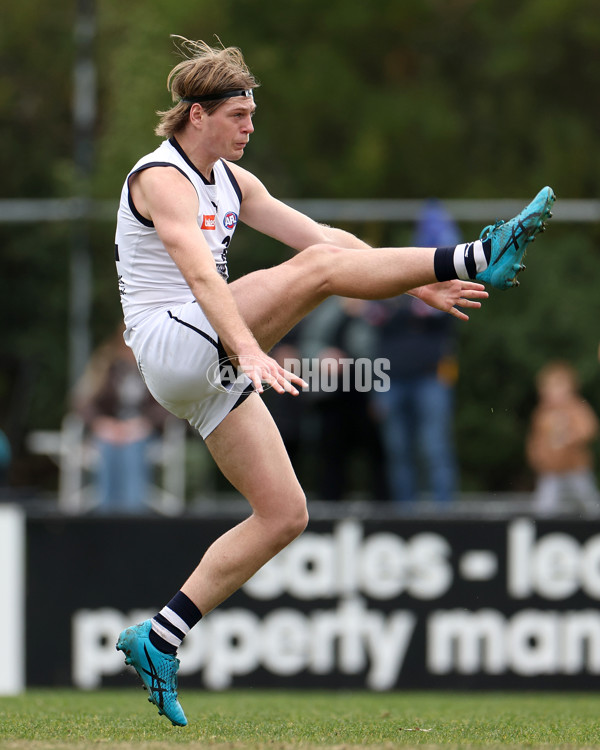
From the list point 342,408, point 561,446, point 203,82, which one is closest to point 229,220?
point 203,82

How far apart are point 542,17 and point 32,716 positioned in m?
14.9

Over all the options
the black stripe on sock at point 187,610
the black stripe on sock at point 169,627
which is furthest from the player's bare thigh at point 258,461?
the black stripe on sock at point 169,627

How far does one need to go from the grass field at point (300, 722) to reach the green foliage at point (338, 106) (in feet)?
18.3

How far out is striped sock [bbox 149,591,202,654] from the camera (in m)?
5.24

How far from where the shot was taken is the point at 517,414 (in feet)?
38.6

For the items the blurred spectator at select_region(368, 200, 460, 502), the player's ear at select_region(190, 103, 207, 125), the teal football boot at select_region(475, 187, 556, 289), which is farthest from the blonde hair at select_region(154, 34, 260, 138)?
the blurred spectator at select_region(368, 200, 460, 502)

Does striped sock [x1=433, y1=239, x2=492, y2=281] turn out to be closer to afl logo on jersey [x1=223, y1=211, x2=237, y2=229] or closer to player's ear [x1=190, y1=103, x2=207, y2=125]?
afl logo on jersey [x1=223, y1=211, x2=237, y2=229]

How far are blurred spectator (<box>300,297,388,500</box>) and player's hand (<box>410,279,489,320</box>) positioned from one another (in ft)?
14.3

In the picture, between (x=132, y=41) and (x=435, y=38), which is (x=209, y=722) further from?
(x=435, y=38)

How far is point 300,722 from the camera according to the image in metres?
5.72

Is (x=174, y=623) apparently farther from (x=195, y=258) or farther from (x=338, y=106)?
(x=338, y=106)

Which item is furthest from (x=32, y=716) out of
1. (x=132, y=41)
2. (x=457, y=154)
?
(x=457, y=154)

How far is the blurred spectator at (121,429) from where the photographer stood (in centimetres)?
988

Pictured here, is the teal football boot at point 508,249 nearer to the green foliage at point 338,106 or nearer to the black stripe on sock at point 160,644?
the black stripe on sock at point 160,644
